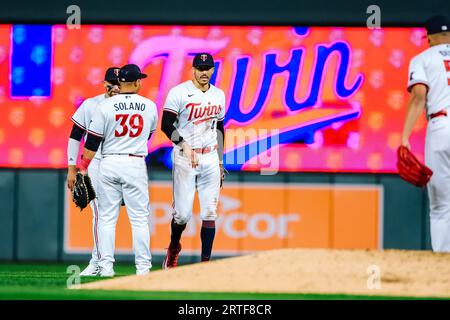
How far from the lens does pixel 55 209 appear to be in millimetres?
13484

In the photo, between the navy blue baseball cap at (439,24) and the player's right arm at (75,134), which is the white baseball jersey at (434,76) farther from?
the player's right arm at (75,134)

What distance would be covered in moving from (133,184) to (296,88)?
3.82m

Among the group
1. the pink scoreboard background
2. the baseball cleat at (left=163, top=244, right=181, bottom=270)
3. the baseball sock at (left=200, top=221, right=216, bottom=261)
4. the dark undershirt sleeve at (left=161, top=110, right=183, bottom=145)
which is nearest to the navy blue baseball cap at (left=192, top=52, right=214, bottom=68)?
the dark undershirt sleeve at (left=161, top=110, right=183, bottom=145)

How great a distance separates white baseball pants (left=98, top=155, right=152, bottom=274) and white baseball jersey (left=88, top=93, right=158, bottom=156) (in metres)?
0.12

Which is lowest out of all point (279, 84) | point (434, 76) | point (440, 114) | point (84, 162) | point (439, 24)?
Result: point (84, 162)

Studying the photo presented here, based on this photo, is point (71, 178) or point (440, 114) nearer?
point (440, 114)

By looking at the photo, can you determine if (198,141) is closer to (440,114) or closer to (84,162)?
(84,162)

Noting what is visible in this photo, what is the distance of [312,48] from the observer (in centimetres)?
1352

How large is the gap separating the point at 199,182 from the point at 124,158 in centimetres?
86

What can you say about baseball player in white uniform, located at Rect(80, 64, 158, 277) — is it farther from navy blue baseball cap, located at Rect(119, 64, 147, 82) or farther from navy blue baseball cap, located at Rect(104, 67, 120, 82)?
navy blue baseball cap, located at Rect(104, 67, 120, 82)

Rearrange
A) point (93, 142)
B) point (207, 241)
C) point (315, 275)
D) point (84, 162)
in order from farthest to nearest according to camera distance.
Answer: point (207, 241)
point (84, 162)
point (93, 142)
point (315, 275)

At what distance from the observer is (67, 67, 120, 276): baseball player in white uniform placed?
35.5ft

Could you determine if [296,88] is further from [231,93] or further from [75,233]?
[75,233]

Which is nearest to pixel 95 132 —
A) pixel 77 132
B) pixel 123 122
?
pixel 123 122
